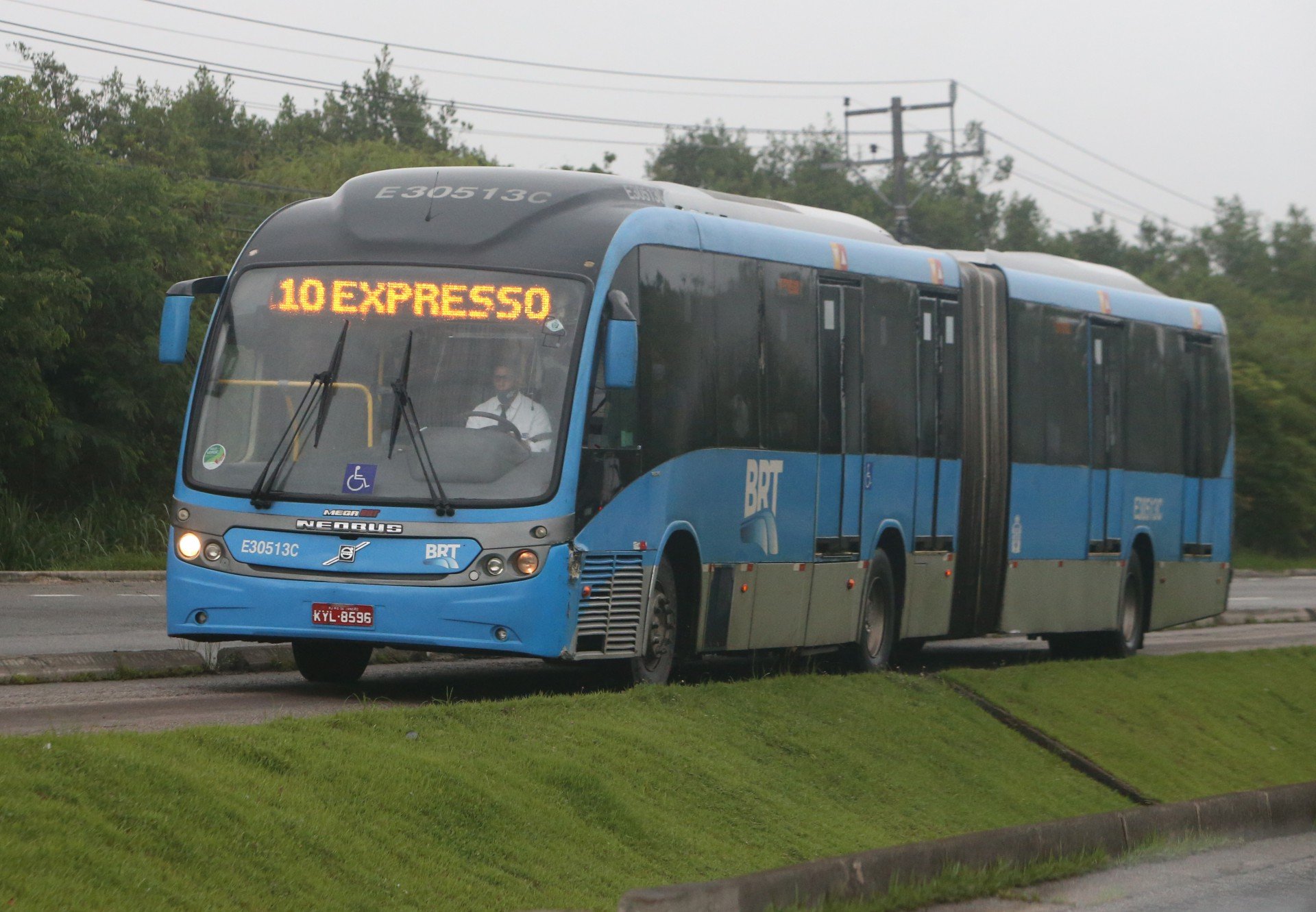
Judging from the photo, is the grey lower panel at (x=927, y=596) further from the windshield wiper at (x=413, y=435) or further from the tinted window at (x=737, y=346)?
the windshield wiper at (x=413, y=435)

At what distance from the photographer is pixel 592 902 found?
824 centimetres

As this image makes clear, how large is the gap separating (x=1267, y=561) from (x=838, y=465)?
4293cm

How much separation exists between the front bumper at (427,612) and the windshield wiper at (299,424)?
538mm

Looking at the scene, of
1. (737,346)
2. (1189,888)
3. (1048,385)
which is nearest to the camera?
(1189,888)

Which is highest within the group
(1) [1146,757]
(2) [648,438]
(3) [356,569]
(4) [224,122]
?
(4) [224,122]

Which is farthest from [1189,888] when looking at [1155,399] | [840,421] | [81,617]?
[81,617]

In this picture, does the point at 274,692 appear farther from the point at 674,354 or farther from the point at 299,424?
the point at 674,354

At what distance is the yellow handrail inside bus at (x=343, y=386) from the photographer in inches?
510

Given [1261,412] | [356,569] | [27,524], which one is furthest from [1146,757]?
[1261,412]

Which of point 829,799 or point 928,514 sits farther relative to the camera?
point 928,514

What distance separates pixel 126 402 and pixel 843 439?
18.4m

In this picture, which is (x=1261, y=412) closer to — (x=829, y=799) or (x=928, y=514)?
(x=928, y=514)

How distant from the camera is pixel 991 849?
1050cm

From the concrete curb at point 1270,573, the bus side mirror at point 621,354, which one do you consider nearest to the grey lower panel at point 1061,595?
the bus side mirror at point 621,354
